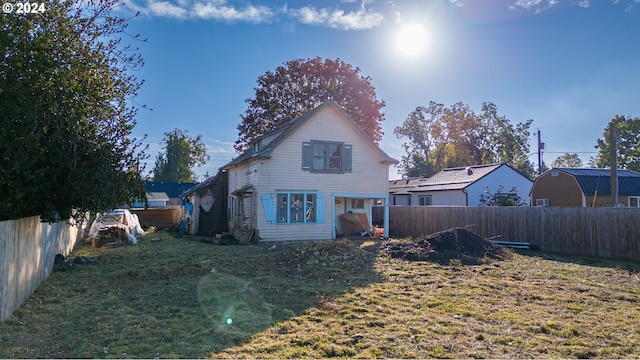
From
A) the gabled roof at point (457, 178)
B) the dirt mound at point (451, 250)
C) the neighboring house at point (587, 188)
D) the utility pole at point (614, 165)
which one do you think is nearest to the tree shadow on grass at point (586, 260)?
the dirt mound at point (451, 250)

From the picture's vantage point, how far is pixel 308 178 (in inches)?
720

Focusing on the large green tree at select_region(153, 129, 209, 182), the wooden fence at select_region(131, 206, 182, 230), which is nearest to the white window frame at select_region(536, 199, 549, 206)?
the wooden fence at select_region(131, 206, 182, 230)

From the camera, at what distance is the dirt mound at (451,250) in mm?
12156

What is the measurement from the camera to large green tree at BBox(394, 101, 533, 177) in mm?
48094

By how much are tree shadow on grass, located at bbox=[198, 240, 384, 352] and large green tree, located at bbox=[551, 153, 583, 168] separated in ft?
240

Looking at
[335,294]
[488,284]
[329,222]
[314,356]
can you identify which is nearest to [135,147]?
[335,294]

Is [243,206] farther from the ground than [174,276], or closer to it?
farther from the ground

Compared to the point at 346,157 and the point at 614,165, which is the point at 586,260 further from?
the point at 346,157

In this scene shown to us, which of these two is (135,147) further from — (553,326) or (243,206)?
(243,206)

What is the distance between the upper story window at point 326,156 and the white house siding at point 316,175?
0.66 feet

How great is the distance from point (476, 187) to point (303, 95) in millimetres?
16307

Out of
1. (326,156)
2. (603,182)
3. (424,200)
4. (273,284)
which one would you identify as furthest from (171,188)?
(273,284)

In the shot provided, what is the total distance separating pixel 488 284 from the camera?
29.0ft

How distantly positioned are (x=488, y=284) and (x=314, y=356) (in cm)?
565
